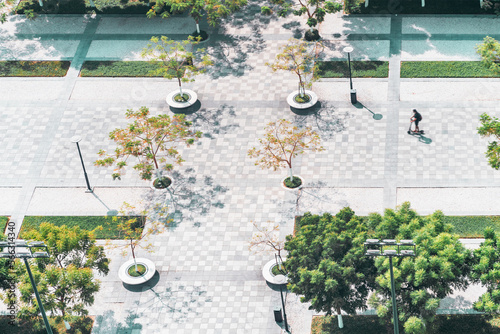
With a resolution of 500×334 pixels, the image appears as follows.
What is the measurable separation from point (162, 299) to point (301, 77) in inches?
799

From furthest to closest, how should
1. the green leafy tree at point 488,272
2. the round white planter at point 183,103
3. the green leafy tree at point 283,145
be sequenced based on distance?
1. the round white planter at point 183,103
2. the green leafy tree at point 283,145
3. the green leafy tree at point 488,272

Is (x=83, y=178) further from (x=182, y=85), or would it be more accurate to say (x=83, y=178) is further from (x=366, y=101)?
(x=366, y=101)

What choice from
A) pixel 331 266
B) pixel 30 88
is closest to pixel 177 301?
pixel 331 266

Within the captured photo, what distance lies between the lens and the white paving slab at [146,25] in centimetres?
6412

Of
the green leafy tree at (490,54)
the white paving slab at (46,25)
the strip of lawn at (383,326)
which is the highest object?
the green leafy tree at (490,54)

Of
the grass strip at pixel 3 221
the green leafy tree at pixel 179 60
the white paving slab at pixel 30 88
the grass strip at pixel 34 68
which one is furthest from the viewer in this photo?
the grass strip at pixel 34 68

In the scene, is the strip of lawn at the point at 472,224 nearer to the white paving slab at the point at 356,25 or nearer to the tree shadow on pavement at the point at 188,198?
the tree shadow on pavement at the point at 188,198

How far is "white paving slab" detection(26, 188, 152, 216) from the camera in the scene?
168 feet

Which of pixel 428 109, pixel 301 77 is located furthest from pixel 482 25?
pixel 301 77

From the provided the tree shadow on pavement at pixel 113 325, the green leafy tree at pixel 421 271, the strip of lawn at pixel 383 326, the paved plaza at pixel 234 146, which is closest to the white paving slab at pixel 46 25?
the paved plaza at pixel 234 146

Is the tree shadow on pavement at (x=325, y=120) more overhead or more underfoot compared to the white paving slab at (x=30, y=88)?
more underfoot

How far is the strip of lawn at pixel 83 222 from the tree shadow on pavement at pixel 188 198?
2065mm

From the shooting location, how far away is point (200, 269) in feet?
156

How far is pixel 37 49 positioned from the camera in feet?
208
